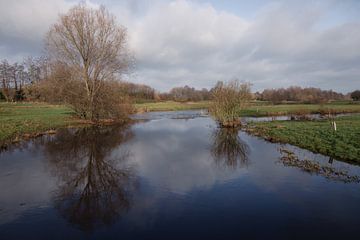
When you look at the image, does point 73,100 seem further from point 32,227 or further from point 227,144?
point 32,227

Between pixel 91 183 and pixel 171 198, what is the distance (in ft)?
11.2

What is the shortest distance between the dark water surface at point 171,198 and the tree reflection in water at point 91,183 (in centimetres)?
3

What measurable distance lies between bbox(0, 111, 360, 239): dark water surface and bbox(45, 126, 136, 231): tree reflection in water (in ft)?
0.11

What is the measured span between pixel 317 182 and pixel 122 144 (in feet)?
40.9

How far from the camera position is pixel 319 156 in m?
13.6

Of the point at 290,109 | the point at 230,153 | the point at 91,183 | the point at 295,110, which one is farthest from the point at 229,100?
the point at 290,109

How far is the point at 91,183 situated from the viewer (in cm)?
968

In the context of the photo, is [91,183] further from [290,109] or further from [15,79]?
[15,79]

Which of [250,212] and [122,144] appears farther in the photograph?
[122,144]

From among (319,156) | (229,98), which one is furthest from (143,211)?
(229,98)

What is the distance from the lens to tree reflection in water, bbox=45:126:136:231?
704 centimetres

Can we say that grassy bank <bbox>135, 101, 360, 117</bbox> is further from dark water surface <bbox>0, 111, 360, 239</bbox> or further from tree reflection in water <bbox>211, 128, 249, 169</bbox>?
dark water surface <bbox>0, 111, 360, 239</bbox>

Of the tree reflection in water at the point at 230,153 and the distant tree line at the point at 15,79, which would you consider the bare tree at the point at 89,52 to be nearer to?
the tree reflection in water at the point at 230,153

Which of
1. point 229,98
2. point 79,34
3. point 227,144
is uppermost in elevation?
point 79,34
